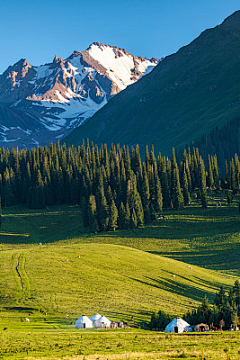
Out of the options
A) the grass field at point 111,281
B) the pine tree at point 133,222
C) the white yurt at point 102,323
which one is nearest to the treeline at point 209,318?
the grass field at point 111,281

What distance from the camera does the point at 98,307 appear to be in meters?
75.1

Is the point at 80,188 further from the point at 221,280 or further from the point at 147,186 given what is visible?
the point at 221,280

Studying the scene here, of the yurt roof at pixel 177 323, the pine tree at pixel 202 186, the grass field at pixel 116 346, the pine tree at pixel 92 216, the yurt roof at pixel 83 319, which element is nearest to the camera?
the grass field at pixel 116 346

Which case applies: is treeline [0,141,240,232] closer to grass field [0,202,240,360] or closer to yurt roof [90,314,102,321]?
grass field [0,202,240,360]

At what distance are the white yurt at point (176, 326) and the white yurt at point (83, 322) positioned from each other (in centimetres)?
1050

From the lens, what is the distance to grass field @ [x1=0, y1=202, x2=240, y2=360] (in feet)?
147

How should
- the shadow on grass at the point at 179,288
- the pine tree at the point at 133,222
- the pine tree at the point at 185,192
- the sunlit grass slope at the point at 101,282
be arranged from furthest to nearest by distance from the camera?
the pine tree at the point at 185,192
the pine tree at the point at 133,222
the shadow on grass at the point at 179,288
the sunlit grass slope at the point at 101,282

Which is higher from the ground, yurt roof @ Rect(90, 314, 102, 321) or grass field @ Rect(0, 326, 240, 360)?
grass field @ Rect(0, 326, 240, 360)

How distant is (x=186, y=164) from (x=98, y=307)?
413 feet

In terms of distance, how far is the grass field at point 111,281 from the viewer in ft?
147

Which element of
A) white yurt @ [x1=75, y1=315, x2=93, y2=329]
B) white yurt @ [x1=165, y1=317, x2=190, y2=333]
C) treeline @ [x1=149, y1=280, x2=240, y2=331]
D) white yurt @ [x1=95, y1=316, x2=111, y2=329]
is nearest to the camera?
white yurt @ [x1=165, y1=317, x2=190, y2=333]

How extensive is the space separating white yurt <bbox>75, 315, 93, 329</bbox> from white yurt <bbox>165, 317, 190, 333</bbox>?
34.5ft

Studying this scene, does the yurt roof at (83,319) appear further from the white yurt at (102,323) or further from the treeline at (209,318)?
the treeline at (209,318)

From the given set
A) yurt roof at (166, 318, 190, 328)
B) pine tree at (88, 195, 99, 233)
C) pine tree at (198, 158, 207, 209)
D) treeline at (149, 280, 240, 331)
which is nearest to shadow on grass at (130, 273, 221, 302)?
treeline at (149, 280, 240, 331)
